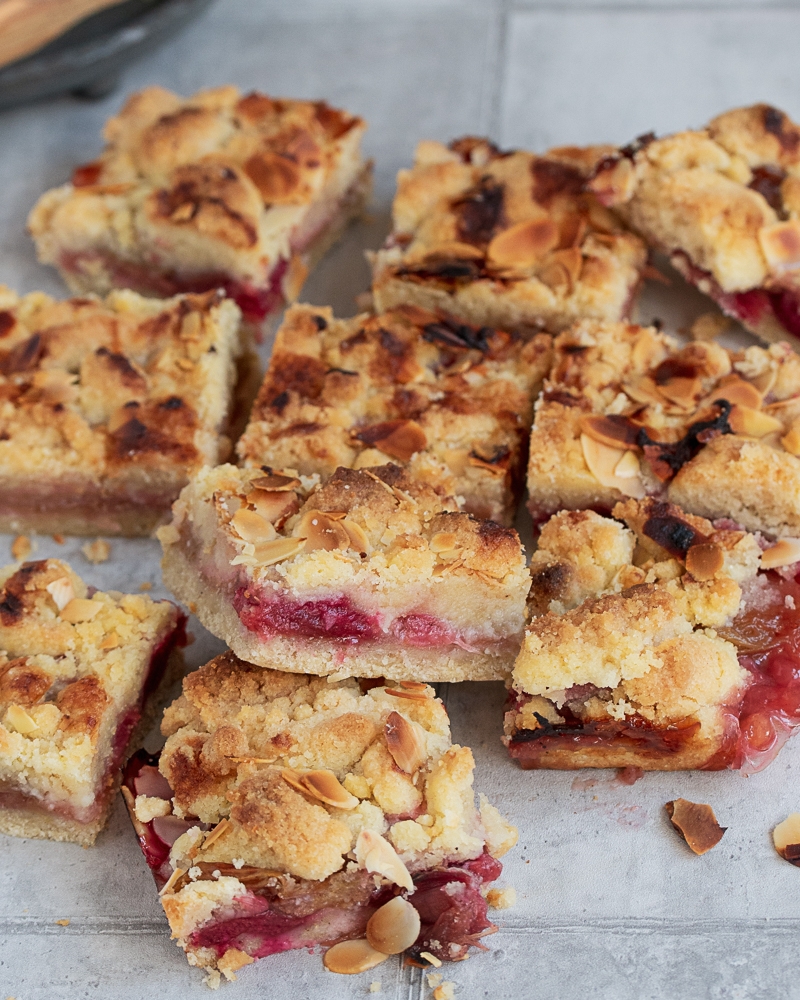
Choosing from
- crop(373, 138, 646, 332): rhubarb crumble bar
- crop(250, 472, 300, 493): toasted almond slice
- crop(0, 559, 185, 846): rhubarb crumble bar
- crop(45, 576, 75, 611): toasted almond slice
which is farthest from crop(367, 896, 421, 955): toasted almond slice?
crop(373, 138, 646, 332): rhubarb crumble bar

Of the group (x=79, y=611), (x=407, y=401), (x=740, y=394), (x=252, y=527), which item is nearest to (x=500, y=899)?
(x=252, y=527)

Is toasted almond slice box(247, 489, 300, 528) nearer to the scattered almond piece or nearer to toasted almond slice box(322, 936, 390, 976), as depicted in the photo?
toasted almond slice box(322, 936, 390, 976)

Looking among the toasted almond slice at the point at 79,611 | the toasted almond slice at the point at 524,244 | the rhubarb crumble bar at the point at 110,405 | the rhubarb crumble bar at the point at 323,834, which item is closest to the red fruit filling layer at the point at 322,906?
the rhubarb crumble bar at the point at 323,834

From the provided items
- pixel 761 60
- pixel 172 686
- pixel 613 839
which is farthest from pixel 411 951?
pixel 761 60

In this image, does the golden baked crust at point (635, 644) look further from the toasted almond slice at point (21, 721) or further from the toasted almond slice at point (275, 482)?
the toasted almond slice at point (21, 721)

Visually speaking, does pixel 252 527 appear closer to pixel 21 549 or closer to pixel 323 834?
pixel 323 834

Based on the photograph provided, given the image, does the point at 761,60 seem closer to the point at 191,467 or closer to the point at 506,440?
the point at 506,440
